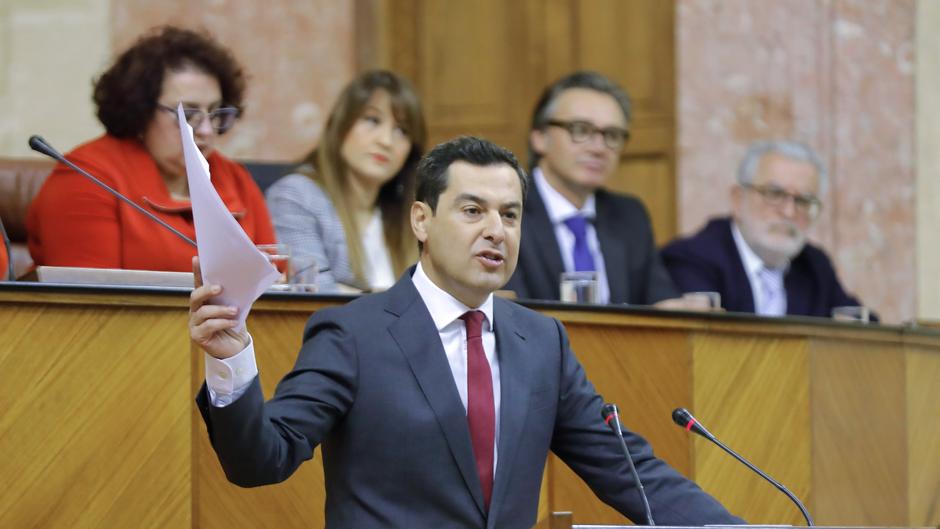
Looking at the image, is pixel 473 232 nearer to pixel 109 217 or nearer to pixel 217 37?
pixel 109 217

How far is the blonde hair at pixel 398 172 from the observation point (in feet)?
15.8

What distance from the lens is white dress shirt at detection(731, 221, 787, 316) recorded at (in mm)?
5500

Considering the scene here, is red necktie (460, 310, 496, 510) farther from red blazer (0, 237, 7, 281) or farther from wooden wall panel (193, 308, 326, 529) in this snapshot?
red blazer (0, 237, 7, 281)

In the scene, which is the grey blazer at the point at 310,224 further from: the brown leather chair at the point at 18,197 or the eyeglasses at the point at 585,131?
the eyeglasses at the point at 585,131

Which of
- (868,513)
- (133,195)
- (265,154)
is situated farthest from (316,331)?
(265,154)

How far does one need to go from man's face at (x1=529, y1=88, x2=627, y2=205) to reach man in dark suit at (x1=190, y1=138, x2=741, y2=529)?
1.89m

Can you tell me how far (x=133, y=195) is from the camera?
420 centimetres

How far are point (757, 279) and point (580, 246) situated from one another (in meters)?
0.77

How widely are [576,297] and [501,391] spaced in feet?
4.91

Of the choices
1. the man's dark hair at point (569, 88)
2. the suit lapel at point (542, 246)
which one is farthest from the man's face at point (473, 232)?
the man's dark hair at point (569, 88)

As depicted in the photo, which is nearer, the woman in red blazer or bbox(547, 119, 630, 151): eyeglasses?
the woman in red blazer

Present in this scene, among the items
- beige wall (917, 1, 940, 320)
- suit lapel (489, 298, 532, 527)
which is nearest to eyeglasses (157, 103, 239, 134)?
suit lapel (489, 298, 532, 527)

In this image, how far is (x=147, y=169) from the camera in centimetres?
429

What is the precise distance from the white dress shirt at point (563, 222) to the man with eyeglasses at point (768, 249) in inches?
18.6
